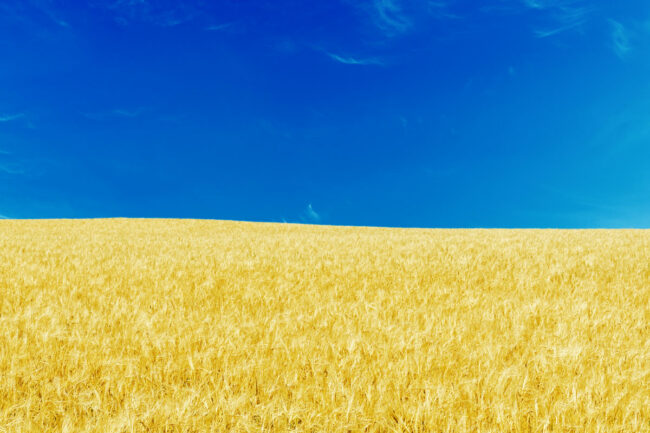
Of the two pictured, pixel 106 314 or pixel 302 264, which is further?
pixel 302 264

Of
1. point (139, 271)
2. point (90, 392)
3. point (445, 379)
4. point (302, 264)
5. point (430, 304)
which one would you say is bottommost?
point (90, 392)

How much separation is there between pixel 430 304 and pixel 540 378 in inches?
94.0

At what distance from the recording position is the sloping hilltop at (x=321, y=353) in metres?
2.51

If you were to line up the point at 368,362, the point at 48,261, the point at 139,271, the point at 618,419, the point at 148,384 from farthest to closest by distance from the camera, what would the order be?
the point at 48,261 → the point at 139,271 → the point at 368,362 → the point at 148,384 → the point at 618,419

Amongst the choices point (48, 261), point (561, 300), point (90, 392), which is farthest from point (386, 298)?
point (48, 261)

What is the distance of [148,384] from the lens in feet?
9.84

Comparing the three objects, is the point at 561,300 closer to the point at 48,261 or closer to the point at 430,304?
the point at 430,304

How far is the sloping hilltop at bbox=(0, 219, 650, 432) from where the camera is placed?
2.51 metres

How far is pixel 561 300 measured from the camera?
220 inches

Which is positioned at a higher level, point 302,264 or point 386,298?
point 302,264

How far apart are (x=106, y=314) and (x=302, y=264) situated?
152 inches

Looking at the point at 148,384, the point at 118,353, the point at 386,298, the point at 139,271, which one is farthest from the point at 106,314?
the point at 386,298

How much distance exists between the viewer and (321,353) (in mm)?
3479

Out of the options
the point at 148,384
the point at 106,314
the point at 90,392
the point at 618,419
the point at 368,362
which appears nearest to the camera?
the point at 618,419
